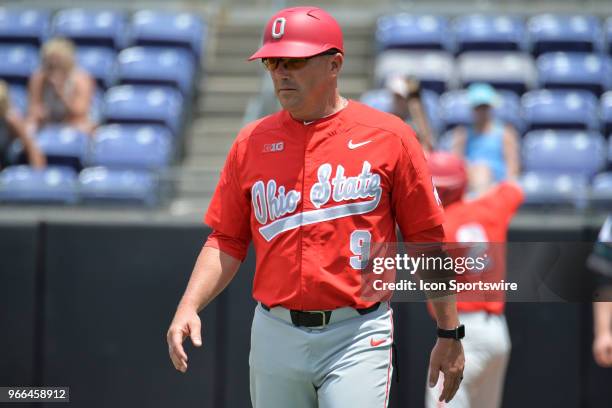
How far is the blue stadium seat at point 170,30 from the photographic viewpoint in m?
10.1

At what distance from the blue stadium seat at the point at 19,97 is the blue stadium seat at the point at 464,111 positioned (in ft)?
12.7

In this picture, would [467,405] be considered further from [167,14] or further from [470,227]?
[167,14]

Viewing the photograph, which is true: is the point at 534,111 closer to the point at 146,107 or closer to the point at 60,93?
the point at 146,107

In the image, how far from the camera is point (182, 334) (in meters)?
3.36

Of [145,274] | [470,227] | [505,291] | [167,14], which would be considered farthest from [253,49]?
[505,291]

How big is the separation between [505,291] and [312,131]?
133 centimetres

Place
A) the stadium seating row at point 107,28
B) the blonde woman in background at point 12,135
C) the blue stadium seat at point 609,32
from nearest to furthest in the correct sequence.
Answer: the blonde woman in background at point 12,135 < the blue stadium seat at point 609,32 < the stadium seating row at point 107,28

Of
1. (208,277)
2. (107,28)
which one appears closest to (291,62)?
(208,277)

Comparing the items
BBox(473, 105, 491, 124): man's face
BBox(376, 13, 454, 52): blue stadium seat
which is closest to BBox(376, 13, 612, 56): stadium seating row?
BBox(376, 13, 454, 52): blue stadium seat

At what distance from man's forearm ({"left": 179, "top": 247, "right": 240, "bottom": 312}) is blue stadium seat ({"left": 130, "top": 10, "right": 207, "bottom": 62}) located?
22.1 ft

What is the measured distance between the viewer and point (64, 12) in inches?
423

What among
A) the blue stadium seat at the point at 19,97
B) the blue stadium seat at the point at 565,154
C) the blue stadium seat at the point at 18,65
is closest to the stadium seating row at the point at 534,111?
the blue stadium seat at the point at 565,154

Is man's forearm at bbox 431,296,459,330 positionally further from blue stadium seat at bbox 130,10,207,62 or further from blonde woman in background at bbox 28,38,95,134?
blue stadium seat at bbox 130,10,207,62

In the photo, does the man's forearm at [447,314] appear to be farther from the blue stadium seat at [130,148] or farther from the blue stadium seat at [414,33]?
the blue stadium seat at [414,33]
